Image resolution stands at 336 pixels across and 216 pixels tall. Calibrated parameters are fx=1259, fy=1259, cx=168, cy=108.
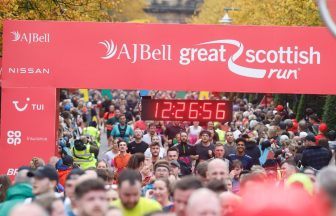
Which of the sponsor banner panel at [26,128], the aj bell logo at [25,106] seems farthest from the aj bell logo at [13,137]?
the aj bell logo at [25,106]

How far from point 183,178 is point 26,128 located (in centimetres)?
958

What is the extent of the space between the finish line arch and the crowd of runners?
1198 mm

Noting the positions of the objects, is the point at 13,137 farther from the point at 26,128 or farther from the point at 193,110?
the point at 193,110

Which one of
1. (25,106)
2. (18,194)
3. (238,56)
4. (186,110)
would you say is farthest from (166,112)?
(18,194)

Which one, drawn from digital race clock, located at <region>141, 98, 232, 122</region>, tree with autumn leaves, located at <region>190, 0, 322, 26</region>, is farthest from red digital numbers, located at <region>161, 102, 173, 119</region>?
tree with autumn leaves, located at <region>190, 0, 322, 26</region>

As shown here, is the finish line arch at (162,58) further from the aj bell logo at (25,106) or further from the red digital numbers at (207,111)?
the red digital numbers at (207,111)

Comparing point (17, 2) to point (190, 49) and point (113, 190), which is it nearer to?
point (190, 49)

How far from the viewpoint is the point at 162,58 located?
21.3 m

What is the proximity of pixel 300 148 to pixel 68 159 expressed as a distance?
192 inches

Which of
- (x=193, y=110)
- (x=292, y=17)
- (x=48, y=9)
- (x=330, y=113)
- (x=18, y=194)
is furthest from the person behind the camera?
(x=292, y=17)

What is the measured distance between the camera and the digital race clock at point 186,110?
70.6 feet

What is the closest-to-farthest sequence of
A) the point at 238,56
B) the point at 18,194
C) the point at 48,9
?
1. the point at 18,194
2. the point at 238,56
3. the point at 48,9

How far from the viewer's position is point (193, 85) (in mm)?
21500

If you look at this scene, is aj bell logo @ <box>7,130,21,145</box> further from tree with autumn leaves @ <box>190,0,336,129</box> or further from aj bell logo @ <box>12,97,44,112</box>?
tree with autumn leaves @ <box>190,0,336,129</box>
